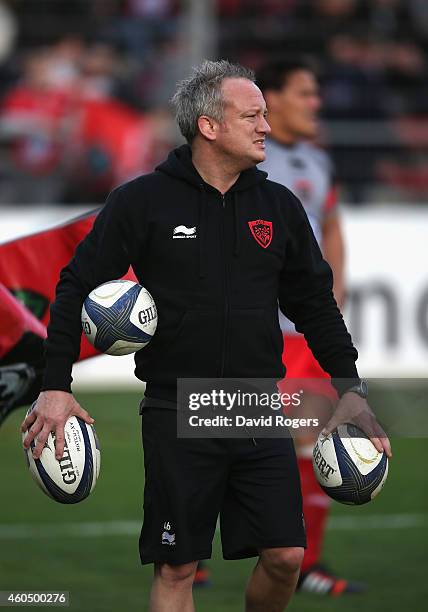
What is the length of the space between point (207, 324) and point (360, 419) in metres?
0.66

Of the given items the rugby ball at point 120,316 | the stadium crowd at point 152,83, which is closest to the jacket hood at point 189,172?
the rugby ball at point 120,316

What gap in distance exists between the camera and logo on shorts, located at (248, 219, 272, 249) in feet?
16.6

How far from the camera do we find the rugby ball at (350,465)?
4.99m

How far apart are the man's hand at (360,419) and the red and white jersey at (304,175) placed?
2.00 meters

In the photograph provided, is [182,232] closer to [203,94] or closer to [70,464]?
[203,94]

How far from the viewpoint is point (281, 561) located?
16.4 feet

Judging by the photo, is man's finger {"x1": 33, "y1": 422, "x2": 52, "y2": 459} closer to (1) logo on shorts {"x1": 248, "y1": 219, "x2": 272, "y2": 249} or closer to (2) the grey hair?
(1) logo on shorts {"x1": 248, "y1": 219, "x2": 272, "y2": 249}

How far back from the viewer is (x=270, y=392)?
5125 mm

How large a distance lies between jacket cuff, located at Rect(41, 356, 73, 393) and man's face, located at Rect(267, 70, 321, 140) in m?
2.80

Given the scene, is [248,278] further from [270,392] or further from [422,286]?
[422,286]

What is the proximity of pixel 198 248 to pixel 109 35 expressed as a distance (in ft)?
36.9

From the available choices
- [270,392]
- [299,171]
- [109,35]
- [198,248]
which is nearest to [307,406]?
[270,392]

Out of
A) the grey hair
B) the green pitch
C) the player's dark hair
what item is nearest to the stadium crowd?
the green pitch

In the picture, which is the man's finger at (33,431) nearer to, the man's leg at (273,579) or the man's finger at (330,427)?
the man's leg at (273,579)
